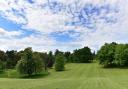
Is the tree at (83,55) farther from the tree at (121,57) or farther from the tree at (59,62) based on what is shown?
the tree at (59,62)

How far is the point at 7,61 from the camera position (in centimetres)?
12431

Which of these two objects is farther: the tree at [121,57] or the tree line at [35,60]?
the tree at [121,57]

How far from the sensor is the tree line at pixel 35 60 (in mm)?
81875

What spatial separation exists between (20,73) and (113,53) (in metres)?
43.9

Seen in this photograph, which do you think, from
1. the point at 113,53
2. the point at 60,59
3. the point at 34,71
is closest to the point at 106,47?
the point at 113,53

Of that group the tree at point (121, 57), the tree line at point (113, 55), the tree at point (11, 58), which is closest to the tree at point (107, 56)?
the tree line at point (113, 55)

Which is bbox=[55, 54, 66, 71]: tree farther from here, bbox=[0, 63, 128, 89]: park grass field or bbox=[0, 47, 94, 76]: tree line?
bbox=[0, 63, 128, 89]: park grass field

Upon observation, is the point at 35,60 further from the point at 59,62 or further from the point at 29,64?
the point at 59,62

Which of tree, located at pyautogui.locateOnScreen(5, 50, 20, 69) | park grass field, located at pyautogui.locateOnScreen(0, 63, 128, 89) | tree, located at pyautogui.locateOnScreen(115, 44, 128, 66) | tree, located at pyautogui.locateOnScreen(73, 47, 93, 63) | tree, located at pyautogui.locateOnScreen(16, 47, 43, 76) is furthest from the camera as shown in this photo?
tree, located at pyautogui.locateOnScreen(73, 47, 93, 63)

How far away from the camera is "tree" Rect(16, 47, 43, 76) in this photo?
8100 centimetres

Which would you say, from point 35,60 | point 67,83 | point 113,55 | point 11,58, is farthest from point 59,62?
point 67,83

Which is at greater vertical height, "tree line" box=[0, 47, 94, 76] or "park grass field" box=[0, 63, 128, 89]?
"tree line" box=[0, 47, 94, 76]

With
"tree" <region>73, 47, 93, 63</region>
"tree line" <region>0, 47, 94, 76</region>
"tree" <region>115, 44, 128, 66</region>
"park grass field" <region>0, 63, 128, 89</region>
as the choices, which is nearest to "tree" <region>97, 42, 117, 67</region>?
"tree" <region>115, 44, 128, 66</region>

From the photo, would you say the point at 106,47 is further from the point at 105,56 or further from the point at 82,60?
the point at 82,60
